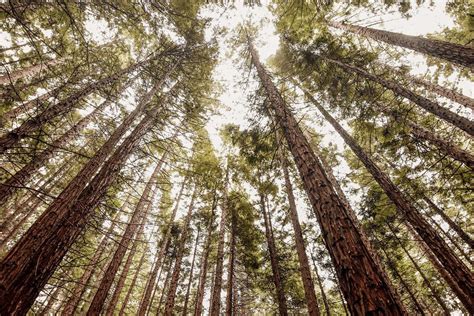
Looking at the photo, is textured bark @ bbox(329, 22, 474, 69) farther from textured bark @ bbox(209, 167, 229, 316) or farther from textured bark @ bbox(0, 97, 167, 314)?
textured bark @ bbox(209, 167, 229, 316)

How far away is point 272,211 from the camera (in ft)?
45.7

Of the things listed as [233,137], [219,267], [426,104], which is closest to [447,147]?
[426,104]

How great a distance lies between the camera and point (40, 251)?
3.77 m

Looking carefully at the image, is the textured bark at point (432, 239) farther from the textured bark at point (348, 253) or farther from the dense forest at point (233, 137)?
the textured bark at point (348, 253)

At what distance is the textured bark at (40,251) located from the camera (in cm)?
334

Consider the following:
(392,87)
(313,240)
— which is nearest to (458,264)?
(392,87)

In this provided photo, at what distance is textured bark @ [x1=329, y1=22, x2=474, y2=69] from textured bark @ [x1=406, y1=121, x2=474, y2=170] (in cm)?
265

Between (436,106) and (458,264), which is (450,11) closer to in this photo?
(436,106)

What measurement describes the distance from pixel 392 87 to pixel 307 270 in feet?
23.3

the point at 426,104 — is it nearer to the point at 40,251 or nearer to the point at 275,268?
the point at 275,268

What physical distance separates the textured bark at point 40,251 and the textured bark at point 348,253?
9.39ft

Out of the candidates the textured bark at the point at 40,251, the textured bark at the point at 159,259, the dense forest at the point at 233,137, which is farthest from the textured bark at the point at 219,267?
the textured bark at the point at 40,251

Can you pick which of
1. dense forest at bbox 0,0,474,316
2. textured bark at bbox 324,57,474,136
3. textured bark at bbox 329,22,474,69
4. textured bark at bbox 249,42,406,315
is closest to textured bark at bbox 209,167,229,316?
dense forest at bbox 0,0,474,316

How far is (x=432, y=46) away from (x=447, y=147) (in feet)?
11.1
